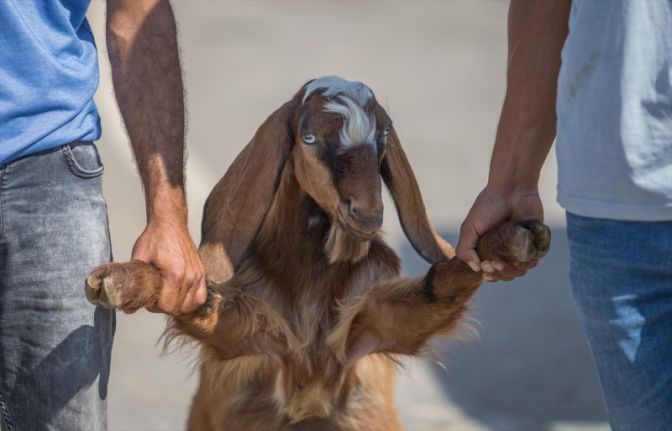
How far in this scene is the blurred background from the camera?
617cm

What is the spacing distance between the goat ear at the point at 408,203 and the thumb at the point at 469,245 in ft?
2.18

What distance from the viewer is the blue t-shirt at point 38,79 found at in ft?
9.84

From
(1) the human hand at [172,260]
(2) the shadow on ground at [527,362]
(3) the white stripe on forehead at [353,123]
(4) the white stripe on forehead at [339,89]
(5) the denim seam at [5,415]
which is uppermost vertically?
(4) the white stripe on forehead at [339,89]

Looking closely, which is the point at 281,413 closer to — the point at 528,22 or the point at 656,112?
the point at 528,22

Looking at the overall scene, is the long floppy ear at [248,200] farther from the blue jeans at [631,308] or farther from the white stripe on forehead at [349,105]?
the blue jeans at [631,308]

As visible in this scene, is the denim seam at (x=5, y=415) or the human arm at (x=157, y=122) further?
the denim seam at (x=5, y=415)

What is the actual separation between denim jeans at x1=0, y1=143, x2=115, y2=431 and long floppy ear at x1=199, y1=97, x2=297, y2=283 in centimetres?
60

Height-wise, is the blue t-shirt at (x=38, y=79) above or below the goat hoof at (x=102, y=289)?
above

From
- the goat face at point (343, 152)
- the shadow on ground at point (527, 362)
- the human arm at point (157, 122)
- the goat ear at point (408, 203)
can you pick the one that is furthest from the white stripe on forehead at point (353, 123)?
the shadow on ground at point (527, 362)

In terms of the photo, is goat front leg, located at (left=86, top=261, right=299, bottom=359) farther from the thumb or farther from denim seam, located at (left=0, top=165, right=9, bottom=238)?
the thumb

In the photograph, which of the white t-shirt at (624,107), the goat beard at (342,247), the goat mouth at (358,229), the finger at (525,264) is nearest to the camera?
the white t-shirt at (624,107)

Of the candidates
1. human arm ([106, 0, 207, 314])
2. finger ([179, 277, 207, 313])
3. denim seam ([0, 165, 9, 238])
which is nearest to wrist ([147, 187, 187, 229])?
human arm ([106, 0, 207, 314])

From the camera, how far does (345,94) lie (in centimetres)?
371

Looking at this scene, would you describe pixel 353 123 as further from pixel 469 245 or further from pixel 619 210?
pixel 619 210
